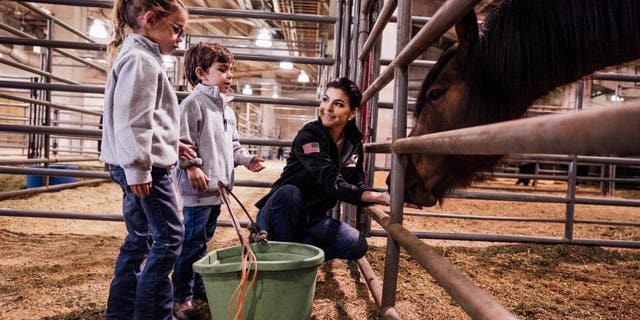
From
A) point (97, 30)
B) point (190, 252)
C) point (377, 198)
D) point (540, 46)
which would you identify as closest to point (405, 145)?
point (377, 198)

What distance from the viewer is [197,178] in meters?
1.64

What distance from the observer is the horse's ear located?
1.40 m

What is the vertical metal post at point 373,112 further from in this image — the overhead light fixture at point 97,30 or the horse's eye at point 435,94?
the overhead light fixture at point 97,30

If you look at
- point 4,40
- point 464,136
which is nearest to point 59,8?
point 4,40

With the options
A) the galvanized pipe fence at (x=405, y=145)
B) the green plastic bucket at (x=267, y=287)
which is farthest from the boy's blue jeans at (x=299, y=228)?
the green plastic bucket at (x=267, y=287)

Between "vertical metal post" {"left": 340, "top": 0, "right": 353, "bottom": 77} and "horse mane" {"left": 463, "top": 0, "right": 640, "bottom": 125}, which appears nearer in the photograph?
"horse mane" {"left": 463, "top": 0, "right": 640, "bottom": 125}

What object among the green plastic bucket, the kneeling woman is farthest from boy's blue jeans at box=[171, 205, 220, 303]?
the green plastic bucket

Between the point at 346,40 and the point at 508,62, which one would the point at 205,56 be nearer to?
the point at 346,40

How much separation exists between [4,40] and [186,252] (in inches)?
81.1

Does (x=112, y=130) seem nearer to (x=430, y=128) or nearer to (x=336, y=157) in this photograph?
(x=336, y=157)

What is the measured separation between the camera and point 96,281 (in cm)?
202

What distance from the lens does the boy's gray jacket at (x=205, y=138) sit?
5.83 ft

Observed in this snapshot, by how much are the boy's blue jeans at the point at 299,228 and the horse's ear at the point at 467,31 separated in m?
0.83

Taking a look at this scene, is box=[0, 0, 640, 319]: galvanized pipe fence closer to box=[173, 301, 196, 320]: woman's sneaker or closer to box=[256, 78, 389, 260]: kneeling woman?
box=[256, 78, 389, 260]: kneeling woman
